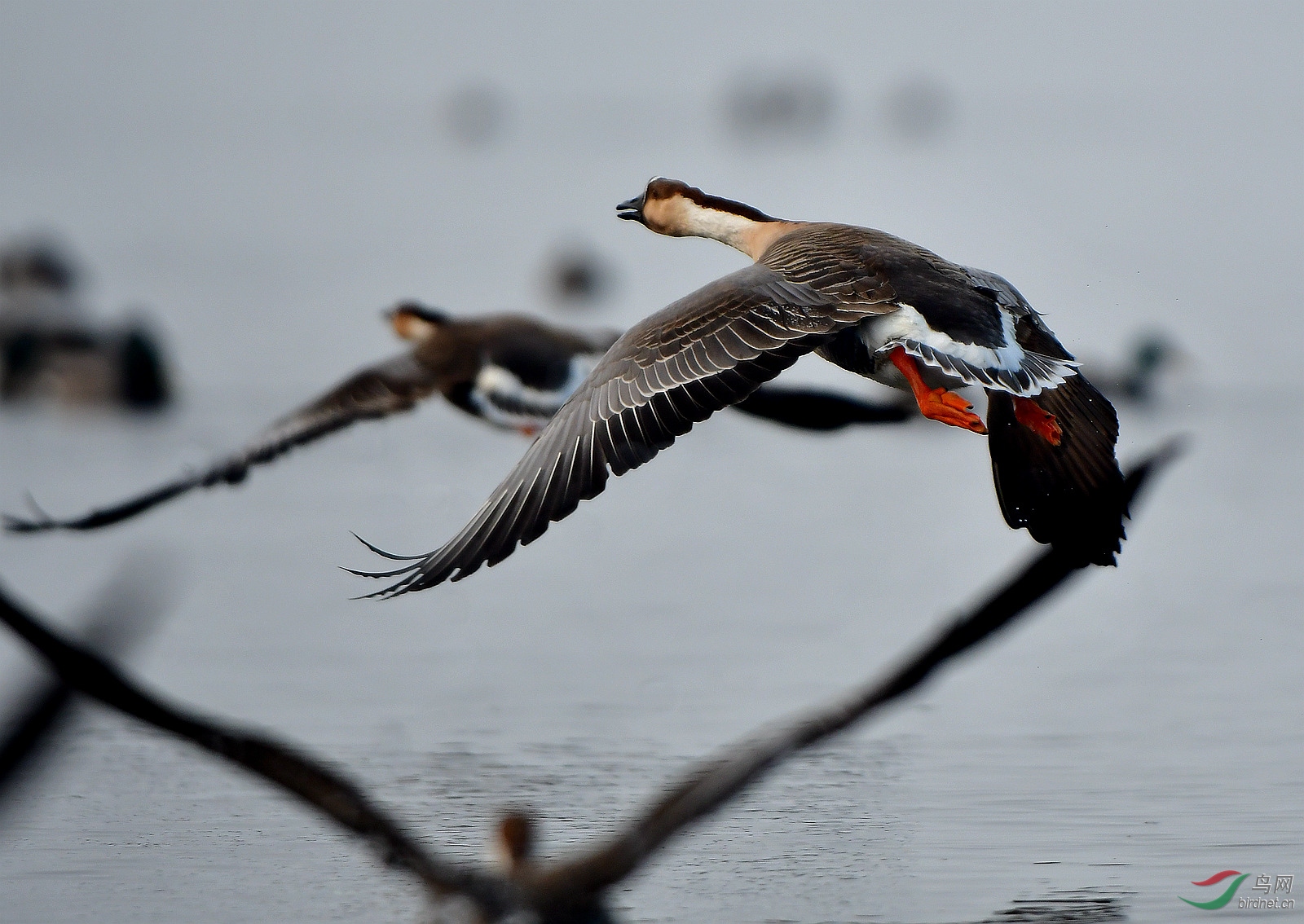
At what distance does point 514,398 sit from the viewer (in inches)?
393

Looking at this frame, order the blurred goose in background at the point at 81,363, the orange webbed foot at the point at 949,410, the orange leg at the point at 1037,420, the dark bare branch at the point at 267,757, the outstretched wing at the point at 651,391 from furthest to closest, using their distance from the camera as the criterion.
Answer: the blurred goose in background at the point at 81,363 < the orange webbed foot at the point at 949,410 < the orange leg at the point at 1037,420 < the outstretched wing at the point at 651,391 < the dark bare branch at the point at 267,757

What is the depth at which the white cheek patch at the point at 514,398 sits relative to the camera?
32.5 ft

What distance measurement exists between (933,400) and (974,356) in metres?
0.49

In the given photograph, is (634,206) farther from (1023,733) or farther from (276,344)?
(276,344)

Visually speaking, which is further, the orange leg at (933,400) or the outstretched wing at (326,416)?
the outstretched wing at (326,416)

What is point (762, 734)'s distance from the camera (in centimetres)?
459

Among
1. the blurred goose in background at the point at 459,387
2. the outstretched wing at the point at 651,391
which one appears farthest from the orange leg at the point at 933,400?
the blurred goose in background at the point at 459,387

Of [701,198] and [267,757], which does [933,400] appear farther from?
[267,757]

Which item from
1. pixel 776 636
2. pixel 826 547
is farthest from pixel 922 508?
pixel 776 636

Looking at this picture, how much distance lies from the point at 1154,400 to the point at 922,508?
15.8 feet

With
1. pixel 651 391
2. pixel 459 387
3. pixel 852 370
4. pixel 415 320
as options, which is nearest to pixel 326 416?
pixel 459 387

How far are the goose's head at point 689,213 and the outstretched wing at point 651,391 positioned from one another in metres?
1.69

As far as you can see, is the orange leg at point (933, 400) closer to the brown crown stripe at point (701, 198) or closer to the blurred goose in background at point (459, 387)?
the brown crown stripe at point (701, 198)

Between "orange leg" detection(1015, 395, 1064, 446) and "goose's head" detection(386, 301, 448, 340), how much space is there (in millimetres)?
4660
